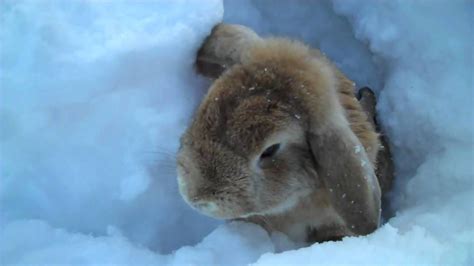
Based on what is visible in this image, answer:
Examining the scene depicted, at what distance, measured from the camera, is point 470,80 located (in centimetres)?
347

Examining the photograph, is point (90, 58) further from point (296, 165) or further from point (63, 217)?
point (296, 165)

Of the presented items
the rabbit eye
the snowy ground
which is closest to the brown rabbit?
the rabbit eye

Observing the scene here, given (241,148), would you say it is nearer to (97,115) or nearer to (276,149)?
(276,149)

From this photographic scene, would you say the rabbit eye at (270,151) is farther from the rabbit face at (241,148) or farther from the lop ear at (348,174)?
the lop ear at (348,174)

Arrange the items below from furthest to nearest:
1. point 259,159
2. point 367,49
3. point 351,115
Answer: point 367,49 → point 351,115 → point 259,159

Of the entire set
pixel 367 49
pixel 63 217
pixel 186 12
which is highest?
pixel 186 12

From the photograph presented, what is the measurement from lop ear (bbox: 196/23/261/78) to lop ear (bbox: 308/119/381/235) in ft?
2.07

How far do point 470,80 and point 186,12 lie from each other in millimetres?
1335

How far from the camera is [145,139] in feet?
10.8

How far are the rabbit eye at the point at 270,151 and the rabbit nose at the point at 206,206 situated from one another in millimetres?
266

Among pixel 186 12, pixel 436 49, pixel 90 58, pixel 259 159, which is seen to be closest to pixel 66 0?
pixel 90 58

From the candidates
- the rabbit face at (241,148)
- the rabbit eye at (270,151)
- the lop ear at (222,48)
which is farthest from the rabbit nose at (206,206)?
the lop ear at (222,48)

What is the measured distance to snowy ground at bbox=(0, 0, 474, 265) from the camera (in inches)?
112

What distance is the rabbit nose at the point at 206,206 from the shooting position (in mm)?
2811
